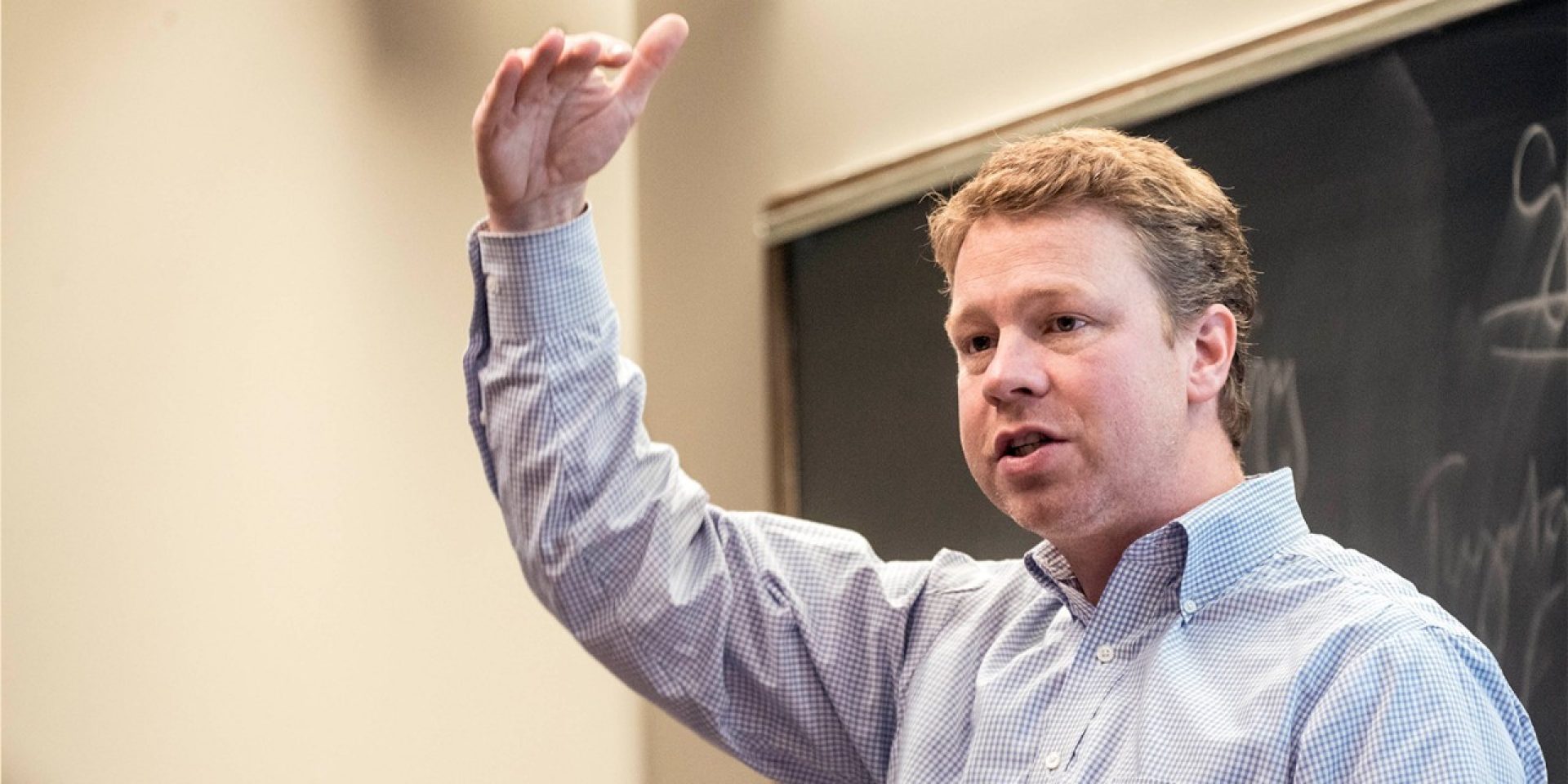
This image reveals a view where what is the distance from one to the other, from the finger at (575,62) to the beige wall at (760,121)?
0.87 meters

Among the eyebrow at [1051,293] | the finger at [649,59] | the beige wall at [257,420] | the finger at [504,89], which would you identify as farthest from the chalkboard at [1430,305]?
the beige wall at [257,420]

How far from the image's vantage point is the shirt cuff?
128 centimetres

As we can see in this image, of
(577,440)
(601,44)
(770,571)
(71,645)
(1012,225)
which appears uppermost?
(601,44)

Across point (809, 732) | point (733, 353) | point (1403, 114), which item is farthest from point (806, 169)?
point (809, 732)

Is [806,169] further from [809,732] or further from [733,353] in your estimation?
[809,732]

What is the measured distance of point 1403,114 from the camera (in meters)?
1.59

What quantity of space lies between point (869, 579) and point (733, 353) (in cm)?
111

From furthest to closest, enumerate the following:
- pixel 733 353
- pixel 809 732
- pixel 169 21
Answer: pixel 733 353, pixel 169 21, pixel 809 732

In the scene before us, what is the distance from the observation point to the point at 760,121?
99.3 inches

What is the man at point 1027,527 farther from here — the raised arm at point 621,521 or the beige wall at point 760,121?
the beige wall at point 760,121

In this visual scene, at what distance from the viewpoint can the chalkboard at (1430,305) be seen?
1460 mm

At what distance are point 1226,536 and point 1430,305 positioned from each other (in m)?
0.47

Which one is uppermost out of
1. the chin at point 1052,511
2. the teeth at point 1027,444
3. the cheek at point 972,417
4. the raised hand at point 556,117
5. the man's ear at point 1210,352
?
the raised hand at point 556,117

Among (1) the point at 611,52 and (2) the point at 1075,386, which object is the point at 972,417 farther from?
(1) the point at 611,52
